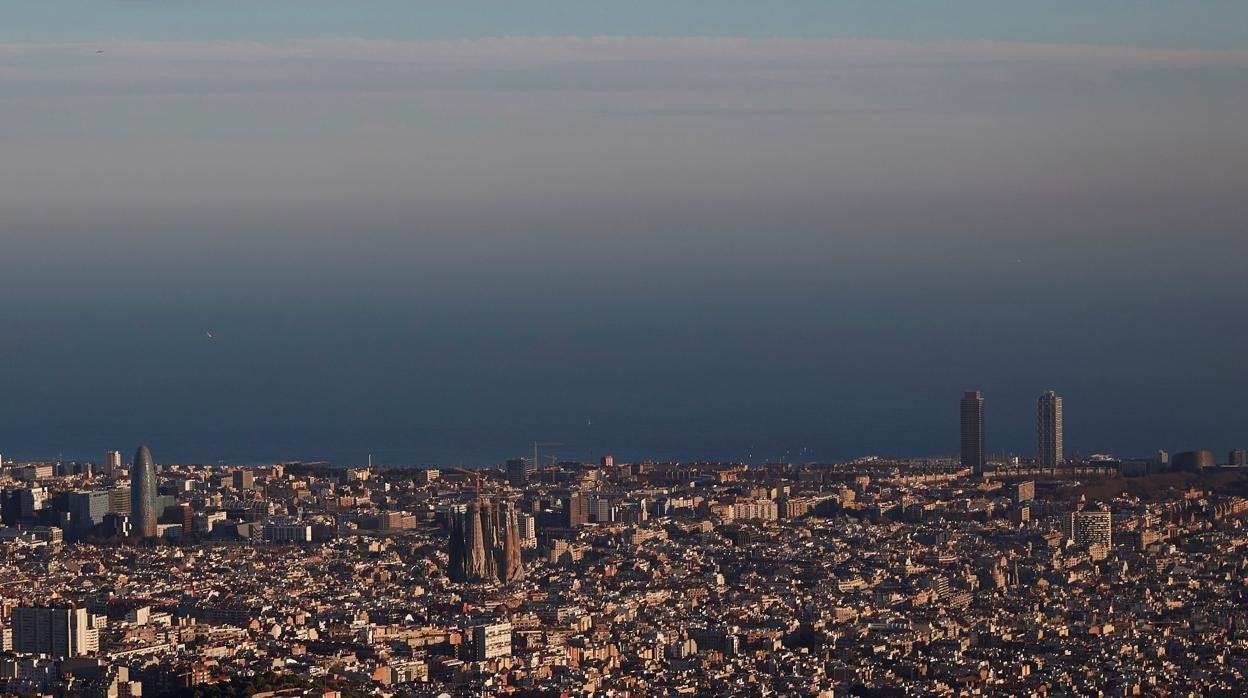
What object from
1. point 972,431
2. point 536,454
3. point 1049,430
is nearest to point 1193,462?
point 1049,430

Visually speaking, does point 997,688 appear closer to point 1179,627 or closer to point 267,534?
point 1179,627

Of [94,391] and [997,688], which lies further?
[94,391]

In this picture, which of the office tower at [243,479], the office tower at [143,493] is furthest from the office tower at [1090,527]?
the office tower at [243,479]

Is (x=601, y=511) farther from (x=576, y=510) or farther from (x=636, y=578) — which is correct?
(x=636, y=578)

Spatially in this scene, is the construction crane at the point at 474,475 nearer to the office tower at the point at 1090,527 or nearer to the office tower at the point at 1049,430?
the office tower at the point at 1090,527

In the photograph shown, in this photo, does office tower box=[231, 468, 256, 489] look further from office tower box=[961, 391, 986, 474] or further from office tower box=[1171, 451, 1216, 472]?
office tower box=[1171, 451, 1216, 472]

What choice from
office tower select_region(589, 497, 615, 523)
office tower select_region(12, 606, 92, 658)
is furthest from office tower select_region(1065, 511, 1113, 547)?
office tower select_region(12, 606, 92, 658)

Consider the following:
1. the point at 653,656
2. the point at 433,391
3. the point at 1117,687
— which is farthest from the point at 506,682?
the point at 433,391
